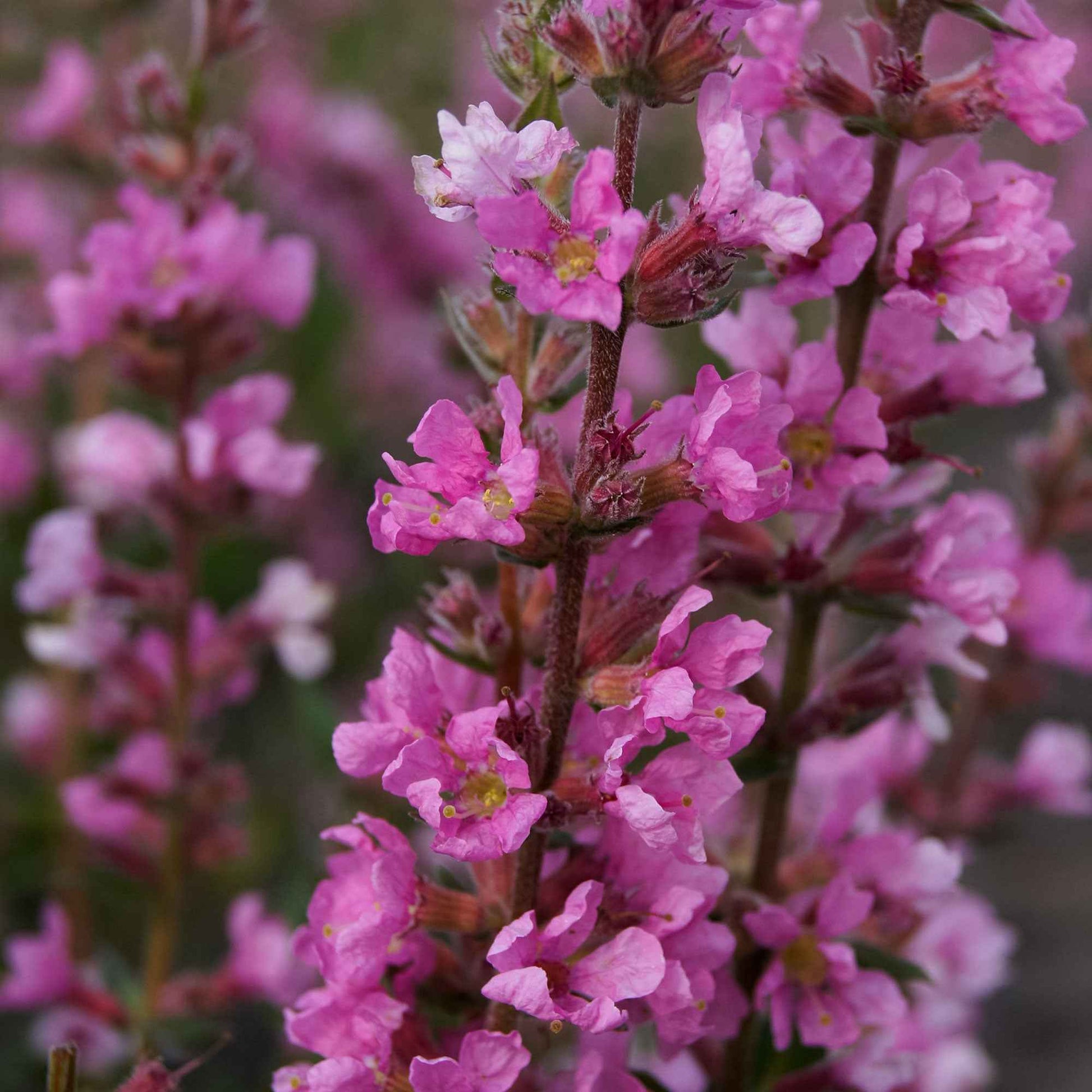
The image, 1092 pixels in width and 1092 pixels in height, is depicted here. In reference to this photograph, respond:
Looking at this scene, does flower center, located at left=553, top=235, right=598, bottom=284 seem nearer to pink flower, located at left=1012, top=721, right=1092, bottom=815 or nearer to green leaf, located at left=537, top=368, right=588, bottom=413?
green leaf, located at left=537, top=368, right=588, bottom=413

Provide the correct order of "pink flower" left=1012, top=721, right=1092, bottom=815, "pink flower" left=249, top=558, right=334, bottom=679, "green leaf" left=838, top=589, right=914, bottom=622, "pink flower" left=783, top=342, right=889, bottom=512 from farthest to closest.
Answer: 1. "pink flower" left=1012, top=721, right=1092, bottom=815
2. "pink flower" left=249, top=558, right=334, bottom=679
3. "green leaf" left=838, top=589, right=914, bottom=622
4. "pink flower" left=783, top=342, right=889, bottom=512

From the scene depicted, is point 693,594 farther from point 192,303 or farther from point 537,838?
point 192,303

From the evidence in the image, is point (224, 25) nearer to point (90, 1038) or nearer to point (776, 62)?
point (776, 62)

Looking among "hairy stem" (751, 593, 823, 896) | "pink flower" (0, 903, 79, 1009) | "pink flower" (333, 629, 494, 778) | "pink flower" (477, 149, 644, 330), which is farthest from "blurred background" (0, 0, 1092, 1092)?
"pink flower" (477, 149, 644, 330)

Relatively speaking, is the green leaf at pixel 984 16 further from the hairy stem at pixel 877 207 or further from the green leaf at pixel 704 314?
the green leaf at pixel 704 314

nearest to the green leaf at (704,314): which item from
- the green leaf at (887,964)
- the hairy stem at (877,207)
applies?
the hairy stem at (877,207)

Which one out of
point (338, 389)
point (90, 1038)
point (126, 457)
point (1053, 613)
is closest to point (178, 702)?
point (126, 457)

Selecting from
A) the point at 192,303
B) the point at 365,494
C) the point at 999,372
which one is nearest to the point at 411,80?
the point at 365,494
